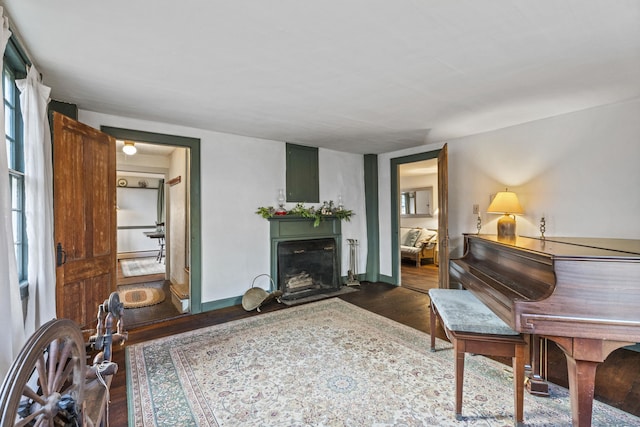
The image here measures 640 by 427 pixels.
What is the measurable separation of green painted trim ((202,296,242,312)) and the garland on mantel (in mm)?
1186

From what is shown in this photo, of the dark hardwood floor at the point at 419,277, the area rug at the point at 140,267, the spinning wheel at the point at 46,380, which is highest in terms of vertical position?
the spinning wheel at the point at 46,380

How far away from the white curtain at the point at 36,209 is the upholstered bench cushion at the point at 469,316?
263cm

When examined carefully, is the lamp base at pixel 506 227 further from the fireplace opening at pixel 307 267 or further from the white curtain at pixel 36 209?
the white curtain at pixel 36 209

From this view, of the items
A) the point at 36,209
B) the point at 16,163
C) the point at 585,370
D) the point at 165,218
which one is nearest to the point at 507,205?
the point at 585,370

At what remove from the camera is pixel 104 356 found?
1.43m

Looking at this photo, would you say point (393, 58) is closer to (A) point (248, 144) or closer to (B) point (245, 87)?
(B) point (245, 87)

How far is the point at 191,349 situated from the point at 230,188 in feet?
6.58

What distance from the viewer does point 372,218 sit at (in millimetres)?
5309

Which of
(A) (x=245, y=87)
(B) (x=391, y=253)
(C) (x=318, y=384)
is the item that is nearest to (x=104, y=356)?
(C) (x=318, y=384)

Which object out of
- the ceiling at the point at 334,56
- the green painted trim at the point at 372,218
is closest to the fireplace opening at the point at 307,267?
the green painted trim at the point at 372,218

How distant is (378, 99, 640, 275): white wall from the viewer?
110 inches

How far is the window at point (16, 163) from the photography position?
1893 mm

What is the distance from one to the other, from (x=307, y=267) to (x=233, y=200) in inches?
60.5

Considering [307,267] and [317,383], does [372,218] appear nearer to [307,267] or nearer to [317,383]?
[307,267]
